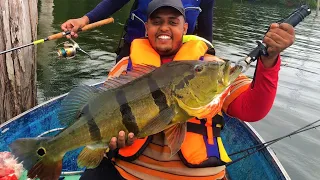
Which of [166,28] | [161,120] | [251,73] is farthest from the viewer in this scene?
[251,73]

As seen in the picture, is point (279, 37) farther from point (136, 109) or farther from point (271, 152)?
point (271, 152)

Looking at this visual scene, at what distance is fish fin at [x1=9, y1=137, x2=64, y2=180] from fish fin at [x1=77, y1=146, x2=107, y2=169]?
7.3 inches

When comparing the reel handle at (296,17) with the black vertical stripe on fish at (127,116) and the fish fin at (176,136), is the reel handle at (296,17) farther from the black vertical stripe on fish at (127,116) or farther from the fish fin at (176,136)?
the black vertical stripe on fish at (127,116)

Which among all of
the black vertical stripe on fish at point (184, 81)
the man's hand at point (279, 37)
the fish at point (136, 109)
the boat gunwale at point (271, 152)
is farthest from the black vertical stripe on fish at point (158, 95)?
the boat gunwale at point (271, 152)

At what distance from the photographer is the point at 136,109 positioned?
2.38 m

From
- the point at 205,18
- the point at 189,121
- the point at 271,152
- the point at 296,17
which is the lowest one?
the point at 271,152

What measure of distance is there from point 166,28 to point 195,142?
1.04 metres

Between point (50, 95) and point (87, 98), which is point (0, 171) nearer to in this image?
point (87, 98)

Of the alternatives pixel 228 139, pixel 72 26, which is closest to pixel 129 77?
pixel 72 26

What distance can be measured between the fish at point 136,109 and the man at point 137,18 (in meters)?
1.82

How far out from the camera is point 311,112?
909 cm

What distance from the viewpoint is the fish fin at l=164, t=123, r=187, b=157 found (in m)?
2.50

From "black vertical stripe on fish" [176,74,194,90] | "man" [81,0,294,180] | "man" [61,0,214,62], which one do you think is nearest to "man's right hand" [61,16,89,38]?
"man" [61,0,214,62]

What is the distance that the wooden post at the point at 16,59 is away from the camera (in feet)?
14.6
